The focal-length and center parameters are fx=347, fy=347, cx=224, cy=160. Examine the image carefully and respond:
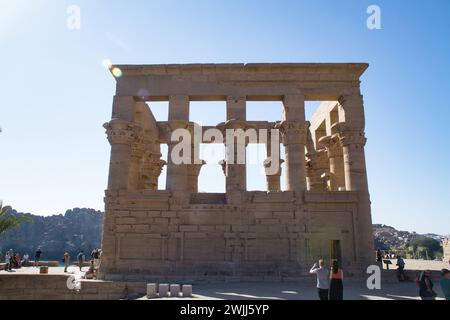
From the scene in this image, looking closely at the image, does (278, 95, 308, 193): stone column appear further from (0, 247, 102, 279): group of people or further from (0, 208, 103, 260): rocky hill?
(0, 208, 103, 260): rocky hill

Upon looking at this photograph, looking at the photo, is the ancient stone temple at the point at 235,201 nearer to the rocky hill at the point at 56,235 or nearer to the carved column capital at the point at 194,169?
the carved column capital at the point at 194,169

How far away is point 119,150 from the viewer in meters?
18.3

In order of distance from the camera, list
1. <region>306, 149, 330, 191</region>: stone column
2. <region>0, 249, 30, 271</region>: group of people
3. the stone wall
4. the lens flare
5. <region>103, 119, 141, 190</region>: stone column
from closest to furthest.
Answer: the stone wall, <region>103, 119, 141, 190</region>: stone column, the lens flare, <region>0, 249, 30, 271</region>: group of people, <region>306, 149, 330, 191</region>: stone column

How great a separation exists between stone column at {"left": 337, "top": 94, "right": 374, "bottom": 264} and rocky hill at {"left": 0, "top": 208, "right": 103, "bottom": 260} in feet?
384

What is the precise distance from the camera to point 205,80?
19109 mm

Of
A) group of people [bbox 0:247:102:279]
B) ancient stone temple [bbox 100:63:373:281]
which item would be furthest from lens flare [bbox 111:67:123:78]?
group of people [bbox 0:247:102:279]

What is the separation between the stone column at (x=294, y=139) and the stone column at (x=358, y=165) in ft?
7.20

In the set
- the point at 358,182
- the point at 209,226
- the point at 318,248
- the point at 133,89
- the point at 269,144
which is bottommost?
the point at 318,248

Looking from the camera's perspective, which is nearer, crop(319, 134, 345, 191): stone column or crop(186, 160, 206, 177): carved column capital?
crop(319, 134, 345, 191): stone column

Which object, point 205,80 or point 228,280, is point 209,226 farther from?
point 205,80

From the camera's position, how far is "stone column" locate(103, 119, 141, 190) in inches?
709

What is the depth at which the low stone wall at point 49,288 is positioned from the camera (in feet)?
49.2
